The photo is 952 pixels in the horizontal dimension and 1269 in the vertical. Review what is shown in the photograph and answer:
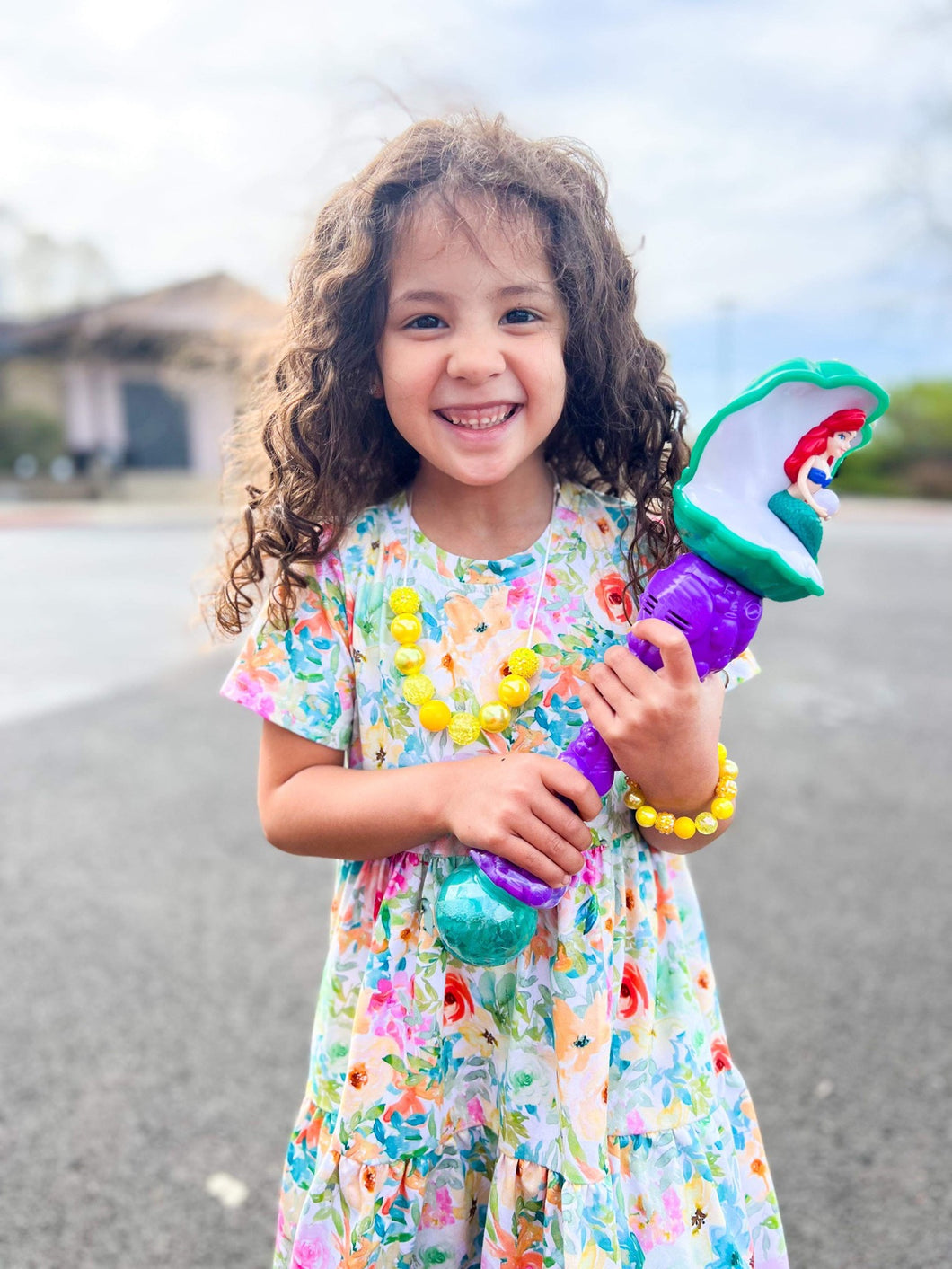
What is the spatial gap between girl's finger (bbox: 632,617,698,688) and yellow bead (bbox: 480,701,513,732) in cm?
20

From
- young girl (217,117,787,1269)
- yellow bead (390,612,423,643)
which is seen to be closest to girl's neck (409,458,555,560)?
young girl (217,117,787,1269)

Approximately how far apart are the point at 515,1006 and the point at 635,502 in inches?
24.4

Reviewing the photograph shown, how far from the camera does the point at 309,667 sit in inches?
49.2

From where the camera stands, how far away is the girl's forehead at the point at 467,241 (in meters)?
1.12

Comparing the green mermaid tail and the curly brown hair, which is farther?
the curly brown hair

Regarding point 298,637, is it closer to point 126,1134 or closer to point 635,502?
point 635,502

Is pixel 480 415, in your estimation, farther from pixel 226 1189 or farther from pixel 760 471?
pixel 226 1189

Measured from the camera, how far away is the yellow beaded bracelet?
1151 mm

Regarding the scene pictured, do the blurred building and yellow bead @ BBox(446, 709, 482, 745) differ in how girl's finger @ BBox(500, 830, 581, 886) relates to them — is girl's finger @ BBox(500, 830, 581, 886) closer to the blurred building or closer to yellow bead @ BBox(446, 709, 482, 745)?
yellow bead @ BBox(446, 709, 482, 745)

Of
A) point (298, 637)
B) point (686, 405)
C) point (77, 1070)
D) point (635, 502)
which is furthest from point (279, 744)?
point (77, 1070)

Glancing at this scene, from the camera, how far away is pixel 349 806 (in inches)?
46.8

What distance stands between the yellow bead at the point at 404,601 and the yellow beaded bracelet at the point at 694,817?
0.32 meters

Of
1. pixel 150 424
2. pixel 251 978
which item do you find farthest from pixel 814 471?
pixel 150 424

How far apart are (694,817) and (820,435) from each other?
437 mm
